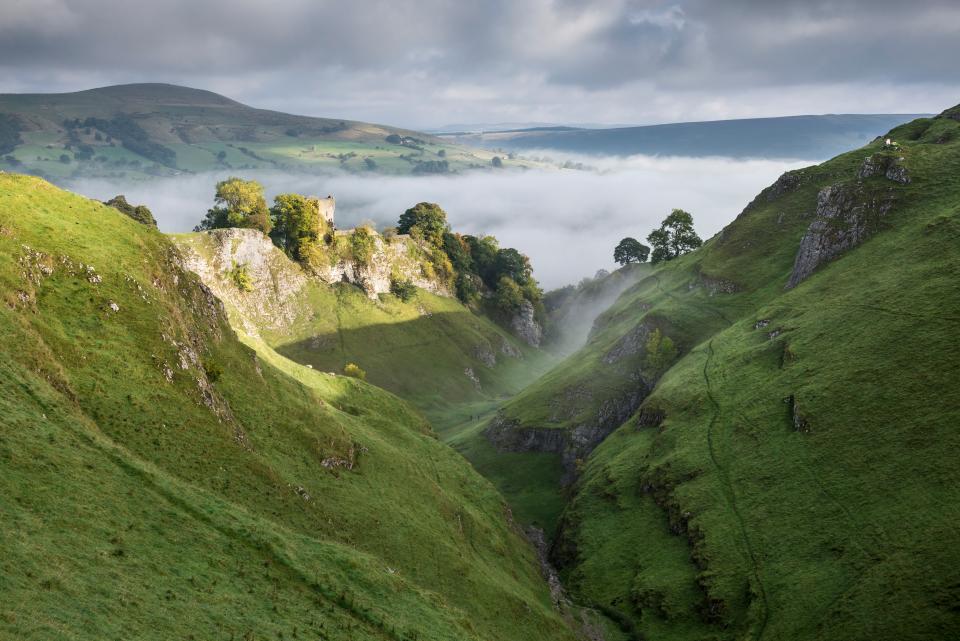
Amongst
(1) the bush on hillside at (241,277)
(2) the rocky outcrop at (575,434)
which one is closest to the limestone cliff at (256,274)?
(1) the bush on hillside at (241,277)

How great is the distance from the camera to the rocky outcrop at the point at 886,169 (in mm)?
108000

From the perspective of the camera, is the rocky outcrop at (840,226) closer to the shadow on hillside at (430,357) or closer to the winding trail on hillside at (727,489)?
the winding trail on hillside at (727,489)

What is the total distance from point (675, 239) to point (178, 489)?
175m

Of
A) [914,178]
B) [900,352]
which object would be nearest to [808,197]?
[914,178]

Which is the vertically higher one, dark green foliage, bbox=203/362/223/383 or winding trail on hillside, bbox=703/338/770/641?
dark green foliage, bbox=203/362/223/383

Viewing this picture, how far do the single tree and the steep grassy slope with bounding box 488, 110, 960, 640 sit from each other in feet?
222

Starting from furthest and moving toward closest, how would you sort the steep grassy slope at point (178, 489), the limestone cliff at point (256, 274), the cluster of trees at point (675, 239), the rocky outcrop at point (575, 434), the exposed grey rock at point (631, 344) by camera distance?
the cluster of trees at point (675, 239)
the limestone cliff at point (256, 274)
the exposed grey rock at point (631, 344)
the rocky outcrop at point (575, 434)
the steep grassy slope at point (178, 489)

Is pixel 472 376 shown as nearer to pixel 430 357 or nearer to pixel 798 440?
pixel 430 357

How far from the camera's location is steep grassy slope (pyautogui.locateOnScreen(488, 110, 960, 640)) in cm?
5594

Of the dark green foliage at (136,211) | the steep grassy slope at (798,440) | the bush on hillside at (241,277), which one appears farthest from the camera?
the dark green foliage at (136,211)

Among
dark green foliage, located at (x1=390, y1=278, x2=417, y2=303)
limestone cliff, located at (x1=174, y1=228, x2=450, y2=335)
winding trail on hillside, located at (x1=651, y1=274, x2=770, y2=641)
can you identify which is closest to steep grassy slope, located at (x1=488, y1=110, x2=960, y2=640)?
winding trail on hillside, located at (x1=651, y1=274, x2=770, y2=641)

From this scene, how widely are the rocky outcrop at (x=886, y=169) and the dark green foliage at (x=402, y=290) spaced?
111 meters

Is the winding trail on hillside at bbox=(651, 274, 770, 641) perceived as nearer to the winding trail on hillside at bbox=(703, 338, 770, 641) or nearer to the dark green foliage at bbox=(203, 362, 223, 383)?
the winding trail on hillside at bbox=(703, 338, 770, 641)

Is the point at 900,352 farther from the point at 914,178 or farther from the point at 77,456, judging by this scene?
the point at 77,456
